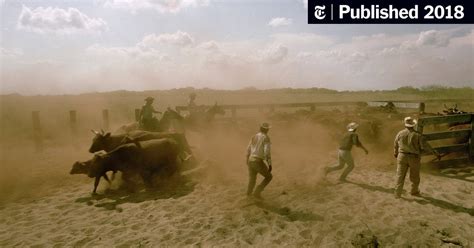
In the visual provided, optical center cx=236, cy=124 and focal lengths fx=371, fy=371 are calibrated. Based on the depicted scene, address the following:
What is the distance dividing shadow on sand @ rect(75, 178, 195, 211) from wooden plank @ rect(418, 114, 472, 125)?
272 inches

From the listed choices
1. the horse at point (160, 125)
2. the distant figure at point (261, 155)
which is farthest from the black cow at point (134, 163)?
the distant figure at point (261, 155)

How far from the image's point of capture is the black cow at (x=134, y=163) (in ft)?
33.1

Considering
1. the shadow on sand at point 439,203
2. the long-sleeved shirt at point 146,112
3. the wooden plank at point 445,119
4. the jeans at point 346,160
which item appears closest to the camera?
the shadow on sand at point 439,203

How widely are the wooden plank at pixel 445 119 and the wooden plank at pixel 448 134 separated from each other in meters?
0.33

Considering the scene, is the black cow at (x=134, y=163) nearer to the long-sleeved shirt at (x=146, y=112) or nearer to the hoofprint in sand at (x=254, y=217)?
the hoofprint in sand at (x=254, y=217)

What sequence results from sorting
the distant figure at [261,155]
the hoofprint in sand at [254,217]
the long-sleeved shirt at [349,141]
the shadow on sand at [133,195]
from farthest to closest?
the long-sleeved shirt at [349,141], the shadow on sand at [133,195], the distant figure at [261,155], the hoofprint in sand at [254,217]

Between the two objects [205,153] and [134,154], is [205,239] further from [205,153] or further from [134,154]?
[205,153]

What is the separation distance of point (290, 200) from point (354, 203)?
1.41 m

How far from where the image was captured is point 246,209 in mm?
7992

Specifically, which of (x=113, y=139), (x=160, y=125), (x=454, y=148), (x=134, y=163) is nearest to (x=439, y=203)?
(x=454, y=148)

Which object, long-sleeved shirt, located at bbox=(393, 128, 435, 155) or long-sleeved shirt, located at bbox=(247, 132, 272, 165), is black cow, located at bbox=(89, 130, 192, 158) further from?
long-sleeved shirt, located at bbox=(393, 128, 435, 155)

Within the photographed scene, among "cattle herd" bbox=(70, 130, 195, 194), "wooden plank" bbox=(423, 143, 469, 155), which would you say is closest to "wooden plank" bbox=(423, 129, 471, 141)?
"wooden plank" bbox=(423, 143, 469, 155)

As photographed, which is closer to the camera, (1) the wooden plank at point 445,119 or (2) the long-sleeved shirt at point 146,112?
(1) the wooden plank at point 445,119

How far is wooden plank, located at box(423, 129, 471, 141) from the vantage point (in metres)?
10.9
